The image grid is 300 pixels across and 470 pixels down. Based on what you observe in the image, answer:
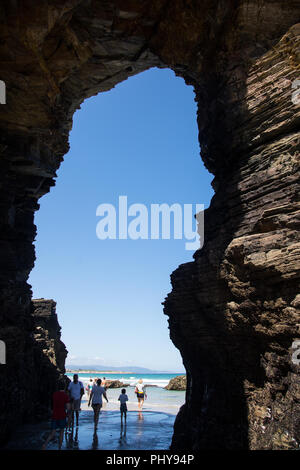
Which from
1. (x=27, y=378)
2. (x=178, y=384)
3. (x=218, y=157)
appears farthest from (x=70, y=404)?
(x=178, y=384)

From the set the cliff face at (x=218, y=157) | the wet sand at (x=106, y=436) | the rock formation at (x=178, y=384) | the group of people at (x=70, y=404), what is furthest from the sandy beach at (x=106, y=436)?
the rock formation at (x=178, y=384)

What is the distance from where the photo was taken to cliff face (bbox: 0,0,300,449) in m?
10.1

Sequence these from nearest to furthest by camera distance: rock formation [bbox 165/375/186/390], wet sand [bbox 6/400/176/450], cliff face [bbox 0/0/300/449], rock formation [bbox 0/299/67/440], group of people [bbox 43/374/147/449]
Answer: cliff face [bbox 0/0/300/449]
group of people [bbox 43/374/147/449]
wet sand [bbox 6/400/176/450]
rock formation [bbox 0/299/67/440]
rock formation [bbox 165/375/186/390]

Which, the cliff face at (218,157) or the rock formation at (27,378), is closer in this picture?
the cliff face at (218,157)

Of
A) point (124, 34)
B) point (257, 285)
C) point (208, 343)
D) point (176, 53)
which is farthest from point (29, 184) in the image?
point (257, 285)

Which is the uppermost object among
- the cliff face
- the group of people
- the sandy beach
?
the cliff face

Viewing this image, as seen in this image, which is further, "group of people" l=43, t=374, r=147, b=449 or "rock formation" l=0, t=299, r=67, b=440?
"rock formation" l=0, t=299, r=67, b=440

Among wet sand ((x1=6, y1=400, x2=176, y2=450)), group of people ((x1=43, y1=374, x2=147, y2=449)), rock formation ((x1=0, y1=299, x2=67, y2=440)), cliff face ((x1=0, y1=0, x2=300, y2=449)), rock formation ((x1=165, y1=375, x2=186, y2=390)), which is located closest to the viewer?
cliff face ((x1=0, y1=0, x2=300, y2=449))

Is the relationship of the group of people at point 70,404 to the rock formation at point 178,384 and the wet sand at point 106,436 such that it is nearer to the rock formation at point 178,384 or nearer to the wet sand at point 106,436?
the wet sand at point 106,436

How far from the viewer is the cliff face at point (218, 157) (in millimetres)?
10086

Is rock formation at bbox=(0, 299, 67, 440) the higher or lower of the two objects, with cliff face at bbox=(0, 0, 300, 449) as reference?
lower

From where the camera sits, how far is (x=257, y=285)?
414 inches

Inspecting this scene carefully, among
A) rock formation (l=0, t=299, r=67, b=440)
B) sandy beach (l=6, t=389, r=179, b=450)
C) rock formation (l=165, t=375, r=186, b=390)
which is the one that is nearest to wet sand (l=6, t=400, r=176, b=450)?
sandy beach (l=6, t=389, r=179, b=450)

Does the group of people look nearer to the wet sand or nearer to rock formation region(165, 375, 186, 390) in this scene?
the wet sand
